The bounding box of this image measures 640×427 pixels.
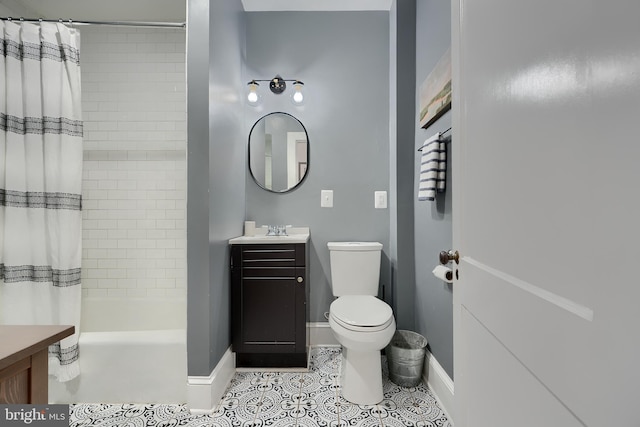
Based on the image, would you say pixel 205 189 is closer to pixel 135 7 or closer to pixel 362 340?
pixel 362 340

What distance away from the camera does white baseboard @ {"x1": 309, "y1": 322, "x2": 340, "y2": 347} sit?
8.20 ft

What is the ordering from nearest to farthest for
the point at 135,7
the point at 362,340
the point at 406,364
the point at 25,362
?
the point at 25,362 → the point at 362,340 → the point at 406,364 → the point at 135,7

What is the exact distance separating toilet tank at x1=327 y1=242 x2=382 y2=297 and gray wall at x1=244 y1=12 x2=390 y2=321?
0.26 meters

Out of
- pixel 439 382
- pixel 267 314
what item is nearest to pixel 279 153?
pixel 267 314

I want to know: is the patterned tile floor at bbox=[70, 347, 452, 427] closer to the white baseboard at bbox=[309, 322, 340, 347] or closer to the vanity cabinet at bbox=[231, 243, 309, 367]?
the vanity cabinet at bbox=[231, 243, 309, 367]

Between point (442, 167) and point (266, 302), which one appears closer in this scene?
point (442, 167)

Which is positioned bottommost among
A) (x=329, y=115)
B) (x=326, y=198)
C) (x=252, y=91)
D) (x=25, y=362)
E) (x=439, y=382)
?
(x=439, y=382)

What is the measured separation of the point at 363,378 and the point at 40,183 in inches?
81.7

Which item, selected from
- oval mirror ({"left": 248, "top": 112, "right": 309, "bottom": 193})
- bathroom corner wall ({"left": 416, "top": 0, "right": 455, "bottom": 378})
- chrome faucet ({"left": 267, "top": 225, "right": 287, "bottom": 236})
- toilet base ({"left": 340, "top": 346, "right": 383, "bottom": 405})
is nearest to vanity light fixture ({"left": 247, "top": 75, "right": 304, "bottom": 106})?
oval mirror ({"left": 248, "top": 112, "right": 309, "bottom": 193})

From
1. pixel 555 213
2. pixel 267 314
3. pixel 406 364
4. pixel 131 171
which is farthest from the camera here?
pixel 131 171

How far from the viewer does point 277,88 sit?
250 cm

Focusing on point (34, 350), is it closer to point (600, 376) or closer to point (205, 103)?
point (600, 376)

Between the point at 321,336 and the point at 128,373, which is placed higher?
the point at 128,373

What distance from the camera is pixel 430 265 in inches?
75.0
